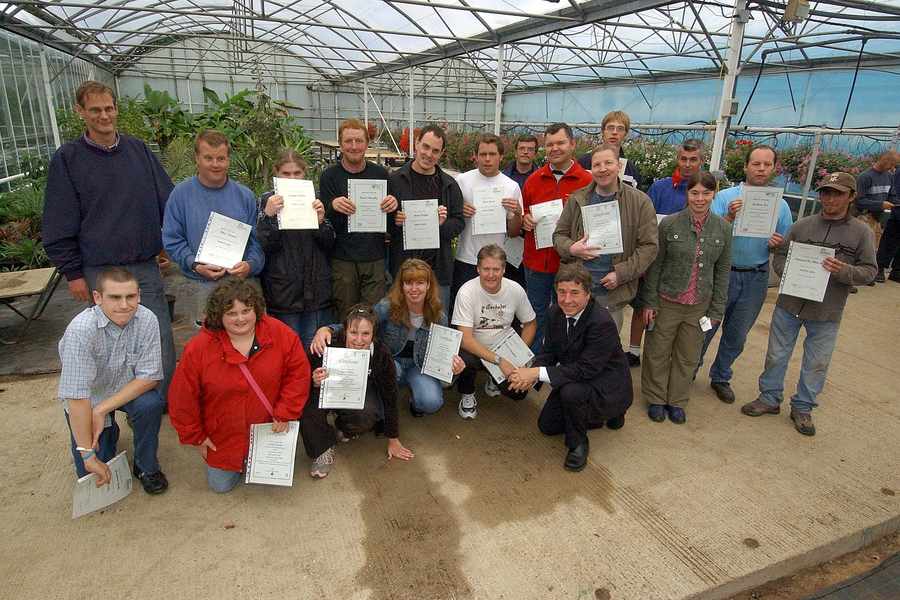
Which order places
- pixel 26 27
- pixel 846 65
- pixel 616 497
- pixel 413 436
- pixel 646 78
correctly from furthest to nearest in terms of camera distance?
pixel 646 78, pixel 846 65, pixel 26 27, pixel 413 436, pixel 616 497

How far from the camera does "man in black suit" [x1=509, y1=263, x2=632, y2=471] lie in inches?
115

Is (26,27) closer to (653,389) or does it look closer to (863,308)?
(653,389)

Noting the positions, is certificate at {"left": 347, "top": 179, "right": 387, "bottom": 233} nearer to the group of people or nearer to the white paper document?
the group of people

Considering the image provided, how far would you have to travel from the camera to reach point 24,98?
8766 millimetres

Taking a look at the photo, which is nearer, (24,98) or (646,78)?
(24,98)

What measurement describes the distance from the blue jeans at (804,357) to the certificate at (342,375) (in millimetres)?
2700

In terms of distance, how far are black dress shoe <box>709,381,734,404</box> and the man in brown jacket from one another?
42.6 inches

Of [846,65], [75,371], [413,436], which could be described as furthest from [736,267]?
[846,65]

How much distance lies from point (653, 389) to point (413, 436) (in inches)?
63.6

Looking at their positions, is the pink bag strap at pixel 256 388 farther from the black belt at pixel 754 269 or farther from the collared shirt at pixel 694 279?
the black belt at pixel 754 269

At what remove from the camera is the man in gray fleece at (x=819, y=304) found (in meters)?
3.10

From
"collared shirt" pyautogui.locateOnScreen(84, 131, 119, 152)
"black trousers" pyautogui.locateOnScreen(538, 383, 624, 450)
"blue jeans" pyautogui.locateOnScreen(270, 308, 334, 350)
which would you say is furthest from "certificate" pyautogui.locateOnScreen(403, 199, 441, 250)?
"collared shirt" pyautogui.locateOnScreen(84, 131, 119, 152)

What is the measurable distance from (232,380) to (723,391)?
10.6ft

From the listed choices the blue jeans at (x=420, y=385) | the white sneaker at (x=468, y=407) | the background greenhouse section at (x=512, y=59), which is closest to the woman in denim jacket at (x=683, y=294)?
the white sneaker at (x=468, y=407)
